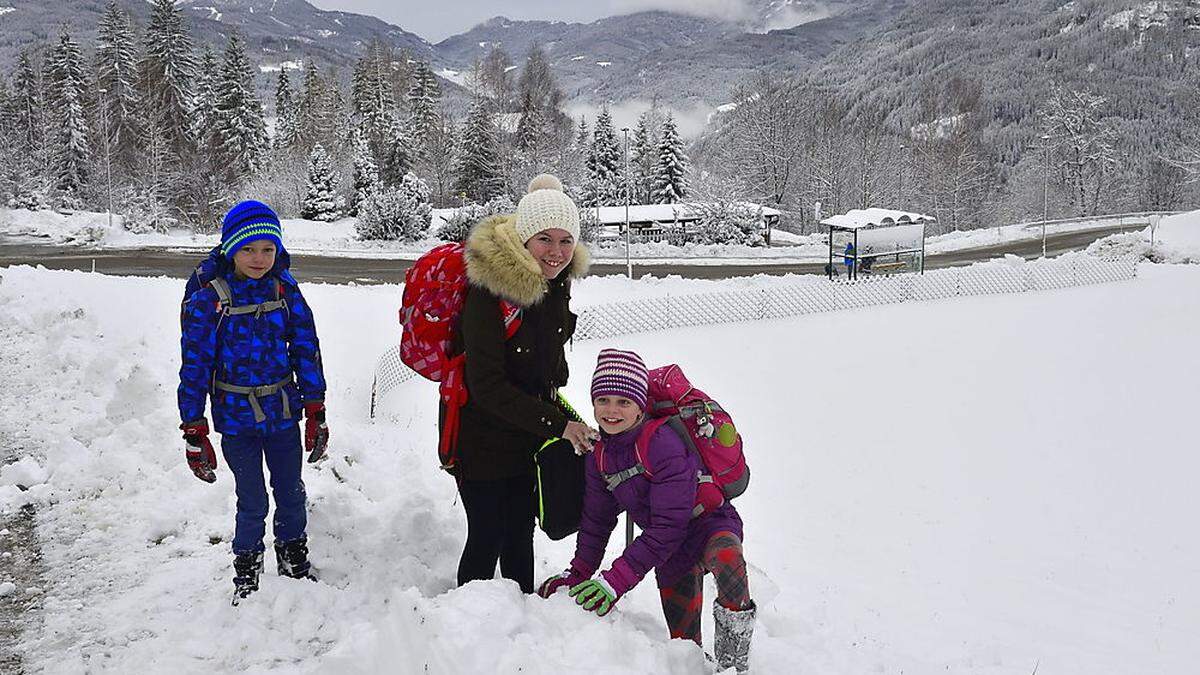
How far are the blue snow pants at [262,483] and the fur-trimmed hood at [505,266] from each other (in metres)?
1.47

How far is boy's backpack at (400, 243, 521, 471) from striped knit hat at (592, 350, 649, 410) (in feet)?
1.26

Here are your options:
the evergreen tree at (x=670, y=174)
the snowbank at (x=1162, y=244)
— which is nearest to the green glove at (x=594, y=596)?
the snowbank at (x=1162, y=244)

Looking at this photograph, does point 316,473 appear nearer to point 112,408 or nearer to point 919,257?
point 112,408

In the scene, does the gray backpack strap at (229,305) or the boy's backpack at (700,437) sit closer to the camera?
the boy's backpack at (700,437)

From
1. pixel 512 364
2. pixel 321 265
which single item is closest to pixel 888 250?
pixel 321 265

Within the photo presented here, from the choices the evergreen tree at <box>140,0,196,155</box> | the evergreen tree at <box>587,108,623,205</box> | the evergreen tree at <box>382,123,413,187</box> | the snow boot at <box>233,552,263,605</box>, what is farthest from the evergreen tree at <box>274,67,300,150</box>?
the snow boot at <box>233,552,263,605</box>

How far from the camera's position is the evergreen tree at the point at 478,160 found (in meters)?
47.8

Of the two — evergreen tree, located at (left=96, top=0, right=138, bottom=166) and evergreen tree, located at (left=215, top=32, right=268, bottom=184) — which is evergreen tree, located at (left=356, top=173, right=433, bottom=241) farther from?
evergreen tree, located at (left=96, top=0, right=138, bottom=166)

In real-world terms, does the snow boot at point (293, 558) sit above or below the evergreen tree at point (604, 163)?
below

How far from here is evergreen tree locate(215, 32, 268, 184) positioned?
4588 cm

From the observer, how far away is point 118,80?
1759 inches

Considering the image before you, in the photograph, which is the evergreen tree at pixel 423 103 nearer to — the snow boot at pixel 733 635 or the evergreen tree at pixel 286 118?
the evergreen tree at pixel 286 118

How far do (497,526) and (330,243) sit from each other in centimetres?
3418

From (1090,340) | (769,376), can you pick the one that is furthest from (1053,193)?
(769,376)
